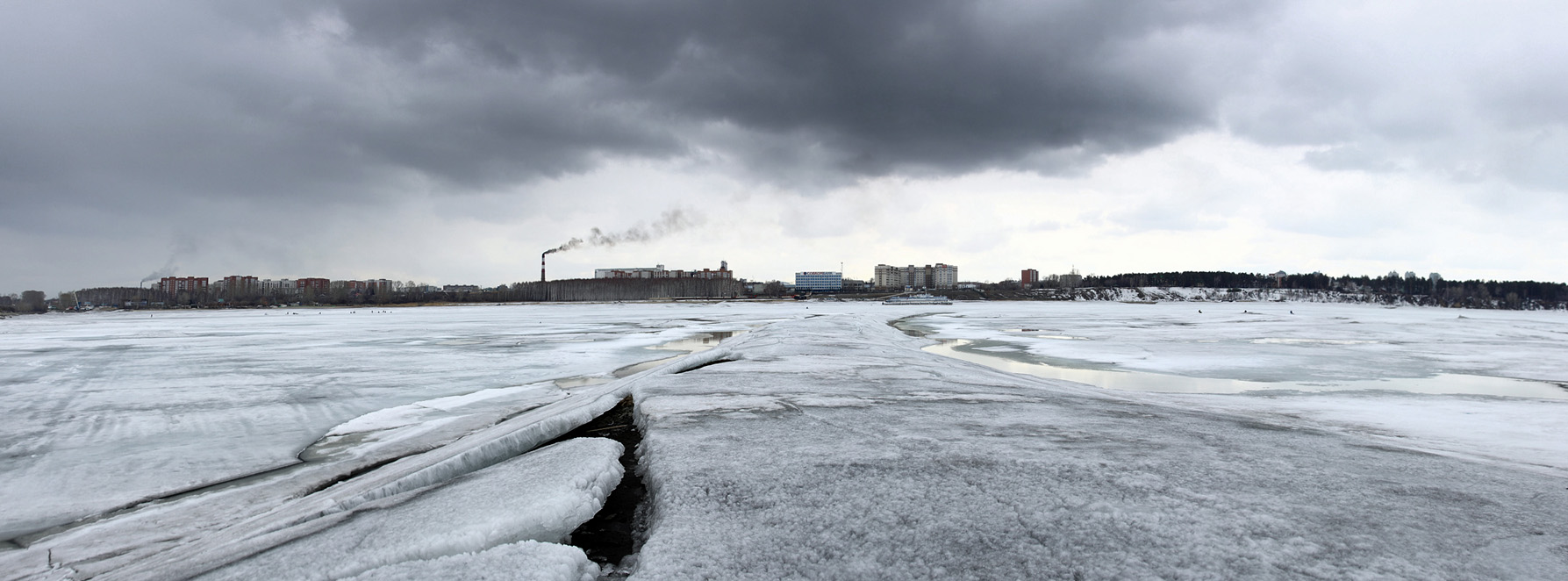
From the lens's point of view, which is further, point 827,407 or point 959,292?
point 959,292

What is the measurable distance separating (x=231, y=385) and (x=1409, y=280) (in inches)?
6964

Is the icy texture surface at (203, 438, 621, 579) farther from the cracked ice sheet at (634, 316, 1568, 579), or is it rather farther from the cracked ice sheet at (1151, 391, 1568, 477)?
the cracked ice sheet at (1151, 391, 1568, 477)

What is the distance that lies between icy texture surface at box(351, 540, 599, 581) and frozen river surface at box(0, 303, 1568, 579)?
2 cm

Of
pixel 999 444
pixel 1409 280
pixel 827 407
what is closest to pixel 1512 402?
pixel 999 444

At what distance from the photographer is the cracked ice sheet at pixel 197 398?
5.25m

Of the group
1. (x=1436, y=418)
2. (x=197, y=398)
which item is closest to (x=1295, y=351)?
(x=1436, y=418)

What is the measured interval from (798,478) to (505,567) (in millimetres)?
1646

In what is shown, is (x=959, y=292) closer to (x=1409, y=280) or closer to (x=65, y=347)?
(x=1409, y=280)

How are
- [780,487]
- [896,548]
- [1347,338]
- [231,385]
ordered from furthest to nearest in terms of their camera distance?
[1347,338], [231,385], [780,487], [896,548]

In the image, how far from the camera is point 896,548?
271 cm

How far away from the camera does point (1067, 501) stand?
10.7ft

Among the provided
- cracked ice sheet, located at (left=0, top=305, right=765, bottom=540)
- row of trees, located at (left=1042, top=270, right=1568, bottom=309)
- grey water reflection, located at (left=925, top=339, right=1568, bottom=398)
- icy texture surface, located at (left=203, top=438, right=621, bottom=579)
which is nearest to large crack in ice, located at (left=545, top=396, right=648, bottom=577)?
icy texture surface, located at (left=203, top=438, right=621, bottom=579)

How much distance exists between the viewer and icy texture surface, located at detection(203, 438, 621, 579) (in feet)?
8.95

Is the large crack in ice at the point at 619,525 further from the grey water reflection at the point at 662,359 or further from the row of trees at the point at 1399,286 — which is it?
the row of trees at the point at 1399,286
